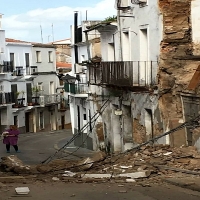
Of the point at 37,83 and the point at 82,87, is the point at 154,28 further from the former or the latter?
the point at 37,83

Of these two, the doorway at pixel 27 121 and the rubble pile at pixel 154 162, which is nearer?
the rubble pile at pixel 154 162

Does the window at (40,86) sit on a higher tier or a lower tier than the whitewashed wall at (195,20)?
lower

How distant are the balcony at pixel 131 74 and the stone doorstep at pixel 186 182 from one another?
7372mm

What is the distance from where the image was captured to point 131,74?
22.0 metres

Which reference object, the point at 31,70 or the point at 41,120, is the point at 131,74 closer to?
the point at 31,70

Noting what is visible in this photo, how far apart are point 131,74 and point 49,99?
3418 cm

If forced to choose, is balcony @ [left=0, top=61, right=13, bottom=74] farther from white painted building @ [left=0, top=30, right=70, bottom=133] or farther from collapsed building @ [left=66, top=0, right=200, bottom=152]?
collapsed building @ [left=66, top=0, right=200, bottom=152]

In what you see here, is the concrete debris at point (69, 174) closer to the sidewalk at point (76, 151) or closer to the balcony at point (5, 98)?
the sidewalk at point (76, 151)

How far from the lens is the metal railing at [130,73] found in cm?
A: 2107

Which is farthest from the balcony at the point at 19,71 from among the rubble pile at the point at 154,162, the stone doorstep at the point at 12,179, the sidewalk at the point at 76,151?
the stone doorstep at the point at 12,179

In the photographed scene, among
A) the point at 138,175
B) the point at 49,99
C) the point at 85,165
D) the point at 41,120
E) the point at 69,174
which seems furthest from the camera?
the point at 41,120

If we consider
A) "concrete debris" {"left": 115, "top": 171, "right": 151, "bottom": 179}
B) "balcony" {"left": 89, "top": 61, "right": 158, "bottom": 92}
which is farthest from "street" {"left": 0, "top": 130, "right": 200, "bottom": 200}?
"balcony" {"left": 89, "top": 61, "right": 158, "bottom": 92}

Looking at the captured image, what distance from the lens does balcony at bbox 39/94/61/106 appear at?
5434 cm

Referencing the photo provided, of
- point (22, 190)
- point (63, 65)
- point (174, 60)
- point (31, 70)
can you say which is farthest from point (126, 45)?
point (63, 65)
